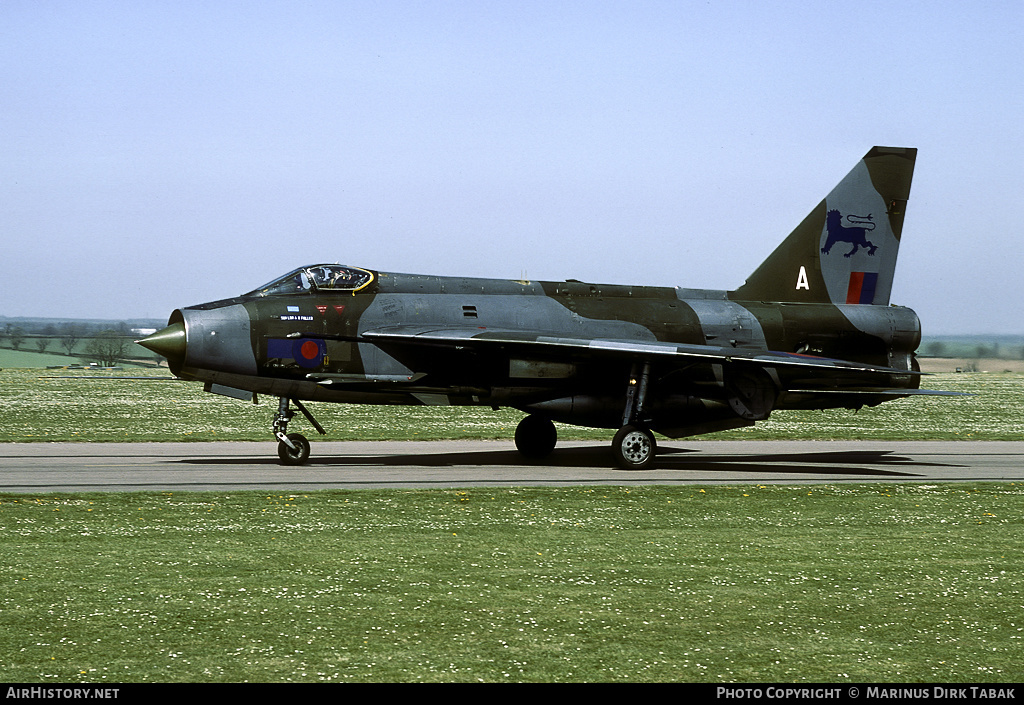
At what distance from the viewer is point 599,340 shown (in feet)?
67.7

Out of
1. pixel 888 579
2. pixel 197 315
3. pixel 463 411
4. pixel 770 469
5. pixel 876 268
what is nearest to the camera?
pixel 888 579

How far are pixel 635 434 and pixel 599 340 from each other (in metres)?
1.98

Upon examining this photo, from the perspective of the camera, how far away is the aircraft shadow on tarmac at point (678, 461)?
2091 centimetres

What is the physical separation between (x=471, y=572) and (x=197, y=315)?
1134cm

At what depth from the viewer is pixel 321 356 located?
66.9 feet

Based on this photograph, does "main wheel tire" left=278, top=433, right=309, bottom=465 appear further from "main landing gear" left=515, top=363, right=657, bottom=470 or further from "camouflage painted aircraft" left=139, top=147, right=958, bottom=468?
"main landing gear" left=515, top=363, right=657, bottom=470

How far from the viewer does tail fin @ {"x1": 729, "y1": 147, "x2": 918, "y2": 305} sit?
2472 cm

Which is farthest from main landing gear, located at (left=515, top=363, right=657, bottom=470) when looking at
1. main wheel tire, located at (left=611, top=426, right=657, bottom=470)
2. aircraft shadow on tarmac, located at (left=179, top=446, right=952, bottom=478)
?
aircraft shadow on tarmac, located at (left=179, top=446, right=952, bottom=478)

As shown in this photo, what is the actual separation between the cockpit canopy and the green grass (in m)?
6.40

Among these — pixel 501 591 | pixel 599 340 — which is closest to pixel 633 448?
pixel 599 340

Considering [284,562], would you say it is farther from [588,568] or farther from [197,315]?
[197,315]

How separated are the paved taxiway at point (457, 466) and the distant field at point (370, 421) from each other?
Result: 2288 millimetres

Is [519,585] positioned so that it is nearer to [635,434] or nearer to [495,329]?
Answer: [635,434]

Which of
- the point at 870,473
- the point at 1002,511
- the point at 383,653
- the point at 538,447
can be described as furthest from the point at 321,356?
the point at 383,653
